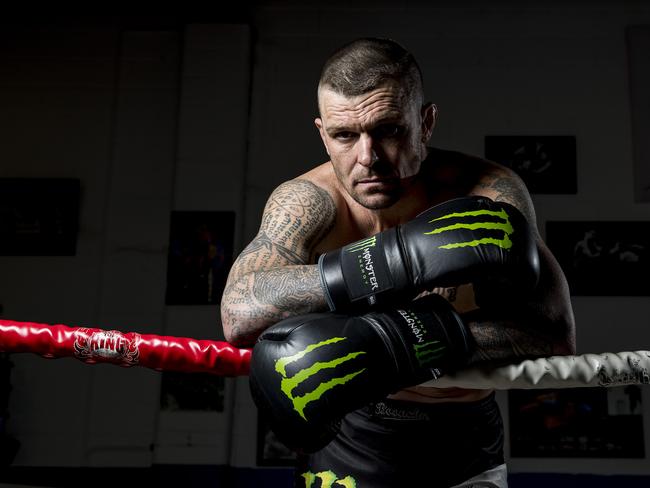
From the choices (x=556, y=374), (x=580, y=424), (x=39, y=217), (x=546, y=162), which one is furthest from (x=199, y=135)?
(x=556, y=374)

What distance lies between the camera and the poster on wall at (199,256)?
3.46 metres

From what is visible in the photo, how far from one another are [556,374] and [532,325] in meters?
0.09

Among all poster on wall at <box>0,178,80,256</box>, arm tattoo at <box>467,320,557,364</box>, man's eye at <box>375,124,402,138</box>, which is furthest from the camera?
poster on wall at <box>0,178,80,256</box>

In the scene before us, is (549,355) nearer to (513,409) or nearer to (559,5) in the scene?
(513,409)

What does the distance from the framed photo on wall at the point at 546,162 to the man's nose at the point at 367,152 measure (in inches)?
98.6

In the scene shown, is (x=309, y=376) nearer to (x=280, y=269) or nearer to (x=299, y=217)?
(x=280, y=269)

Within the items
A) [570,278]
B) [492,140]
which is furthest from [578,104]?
[570,278]

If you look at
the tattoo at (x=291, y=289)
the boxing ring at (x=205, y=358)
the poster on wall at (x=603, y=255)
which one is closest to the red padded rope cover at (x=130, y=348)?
the boxing ring at (x=205, y=358)

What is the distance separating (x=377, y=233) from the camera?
105 cm

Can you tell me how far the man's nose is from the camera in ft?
3.73

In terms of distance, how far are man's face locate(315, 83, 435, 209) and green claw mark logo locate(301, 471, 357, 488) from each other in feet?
1.82

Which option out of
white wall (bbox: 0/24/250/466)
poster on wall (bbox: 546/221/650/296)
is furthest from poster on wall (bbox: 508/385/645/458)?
white wall (bbox: 0/24/250/466)

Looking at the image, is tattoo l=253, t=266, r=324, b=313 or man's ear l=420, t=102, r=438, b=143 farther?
man's ear l=420, t=102, r=438, b=143

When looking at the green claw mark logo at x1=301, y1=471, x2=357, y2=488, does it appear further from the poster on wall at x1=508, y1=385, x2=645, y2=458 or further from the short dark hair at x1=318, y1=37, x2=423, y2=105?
the poster on wall at x1=508, y1=385, x2=645, y2=458
